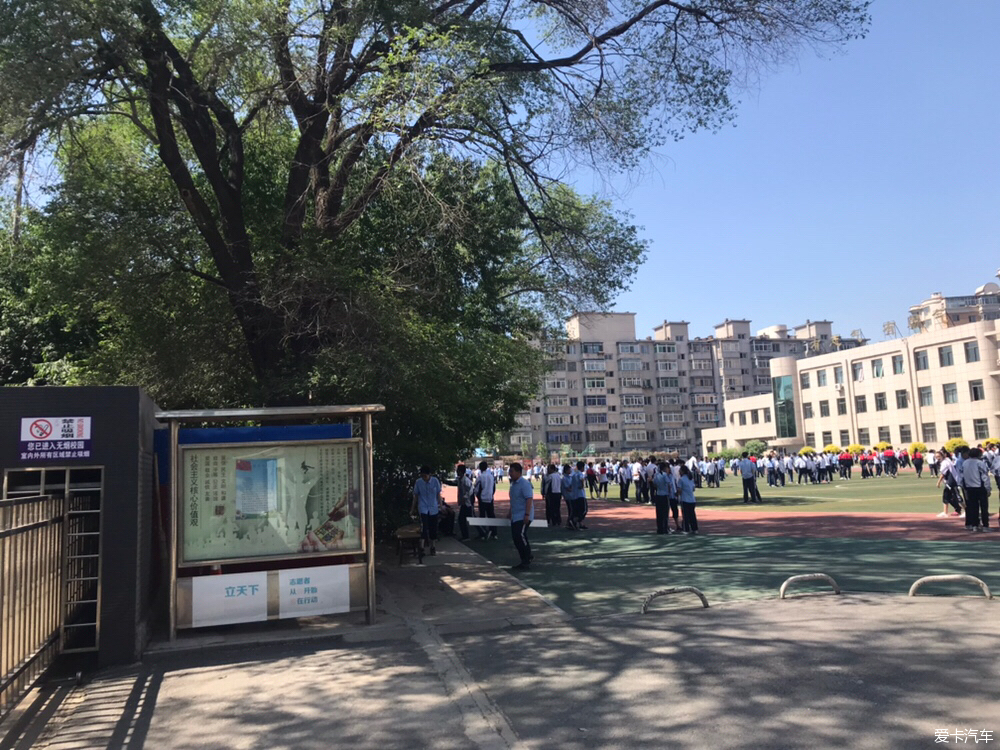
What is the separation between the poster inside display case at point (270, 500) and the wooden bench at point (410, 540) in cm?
442

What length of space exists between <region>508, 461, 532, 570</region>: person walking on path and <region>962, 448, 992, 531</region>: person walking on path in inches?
378

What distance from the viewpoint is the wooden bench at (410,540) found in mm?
14227

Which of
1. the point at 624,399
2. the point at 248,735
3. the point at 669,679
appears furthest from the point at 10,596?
the point at 624,399

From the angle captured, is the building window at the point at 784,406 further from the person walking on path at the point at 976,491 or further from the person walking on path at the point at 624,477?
the person walking on path at the point at 976,491

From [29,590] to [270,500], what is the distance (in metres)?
3.20

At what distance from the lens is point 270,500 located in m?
9.60

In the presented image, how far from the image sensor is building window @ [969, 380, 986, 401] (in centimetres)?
6216

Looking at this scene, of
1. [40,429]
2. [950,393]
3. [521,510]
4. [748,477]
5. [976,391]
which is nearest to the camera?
[40,429]

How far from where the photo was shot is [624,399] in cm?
11275

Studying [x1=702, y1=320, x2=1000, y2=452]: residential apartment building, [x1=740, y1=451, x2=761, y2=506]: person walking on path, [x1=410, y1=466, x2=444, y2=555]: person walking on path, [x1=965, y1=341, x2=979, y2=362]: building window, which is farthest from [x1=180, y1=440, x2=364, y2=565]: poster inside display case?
[x1=965, y1=341, x2=979, y2=362]: building window

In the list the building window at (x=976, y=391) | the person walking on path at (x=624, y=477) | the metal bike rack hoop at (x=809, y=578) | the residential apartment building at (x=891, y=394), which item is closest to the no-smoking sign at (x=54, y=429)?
the metal bike rack hoop at (x=809, y=578)

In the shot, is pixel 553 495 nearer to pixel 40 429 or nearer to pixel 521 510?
pixel 521 510

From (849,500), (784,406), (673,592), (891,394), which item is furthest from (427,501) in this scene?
(784,406)

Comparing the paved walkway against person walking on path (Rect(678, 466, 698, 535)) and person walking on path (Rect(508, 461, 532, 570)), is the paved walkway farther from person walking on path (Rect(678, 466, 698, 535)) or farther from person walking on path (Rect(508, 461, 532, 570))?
person walking on path (Rect(678, 466, 698, 535))
